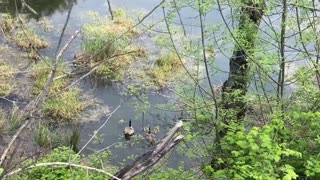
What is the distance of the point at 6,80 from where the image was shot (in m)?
7.62

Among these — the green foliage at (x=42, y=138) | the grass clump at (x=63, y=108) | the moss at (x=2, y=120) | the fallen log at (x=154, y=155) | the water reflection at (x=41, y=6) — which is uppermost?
the water reflection at (x=41, y=6)

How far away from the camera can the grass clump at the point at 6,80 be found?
7309 mm

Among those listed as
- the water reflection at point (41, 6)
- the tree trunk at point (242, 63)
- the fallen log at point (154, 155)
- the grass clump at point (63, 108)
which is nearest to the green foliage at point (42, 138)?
the grass clump at point (63, 108)

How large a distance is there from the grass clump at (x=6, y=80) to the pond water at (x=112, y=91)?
712 millimetres

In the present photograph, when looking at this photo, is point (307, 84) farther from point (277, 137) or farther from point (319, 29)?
point (277, 137)

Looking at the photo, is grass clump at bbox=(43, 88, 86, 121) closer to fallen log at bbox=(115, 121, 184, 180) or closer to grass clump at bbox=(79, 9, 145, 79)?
grass clump at bbox=(79, 9, 145, 79)

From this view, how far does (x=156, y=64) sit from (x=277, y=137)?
15.6ft

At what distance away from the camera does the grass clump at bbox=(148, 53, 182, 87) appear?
7910 mm

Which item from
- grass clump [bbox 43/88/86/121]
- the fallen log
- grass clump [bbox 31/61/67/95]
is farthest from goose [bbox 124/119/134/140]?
the fallen log

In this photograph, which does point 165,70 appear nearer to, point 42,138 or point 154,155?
point 42,138

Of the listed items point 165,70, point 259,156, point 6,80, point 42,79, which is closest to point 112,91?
point 165,70

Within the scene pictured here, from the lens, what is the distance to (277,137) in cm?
369

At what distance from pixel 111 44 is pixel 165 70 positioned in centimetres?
100

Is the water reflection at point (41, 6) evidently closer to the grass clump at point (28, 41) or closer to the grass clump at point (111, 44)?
the grass clump at point (28, 41)
